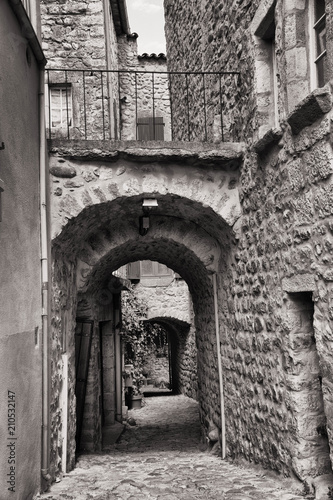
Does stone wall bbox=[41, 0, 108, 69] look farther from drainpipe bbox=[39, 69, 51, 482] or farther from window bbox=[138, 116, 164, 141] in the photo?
window bbox=[138, 116, 164, 141]

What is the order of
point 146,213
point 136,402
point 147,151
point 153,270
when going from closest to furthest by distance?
point 147,151, point 146,213, point 136,402, point 153,270

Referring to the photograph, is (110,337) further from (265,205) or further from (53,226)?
(265,205)

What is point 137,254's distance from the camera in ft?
25.3

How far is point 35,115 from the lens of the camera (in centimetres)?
453

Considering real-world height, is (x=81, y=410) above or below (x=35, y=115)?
below

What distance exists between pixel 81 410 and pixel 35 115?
15.2ft

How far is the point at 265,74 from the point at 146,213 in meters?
2.07

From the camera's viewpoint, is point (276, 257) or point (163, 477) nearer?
point (276, 257)

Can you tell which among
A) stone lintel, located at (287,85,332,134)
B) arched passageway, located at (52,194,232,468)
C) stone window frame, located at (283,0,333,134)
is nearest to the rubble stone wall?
arched passageway, located at (52,194,232,468)

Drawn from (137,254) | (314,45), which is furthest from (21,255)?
(137,254)

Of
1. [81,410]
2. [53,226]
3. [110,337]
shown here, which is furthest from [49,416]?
[110,337]

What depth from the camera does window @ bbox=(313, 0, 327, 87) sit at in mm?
3617

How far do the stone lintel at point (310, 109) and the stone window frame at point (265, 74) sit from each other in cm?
83

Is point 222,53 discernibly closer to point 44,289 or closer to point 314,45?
point 314,45
